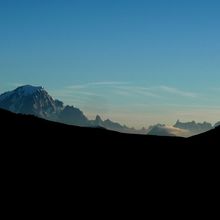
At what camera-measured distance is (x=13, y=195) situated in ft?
173

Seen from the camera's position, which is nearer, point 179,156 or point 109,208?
point 109,208

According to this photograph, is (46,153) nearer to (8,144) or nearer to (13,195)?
(8,144)

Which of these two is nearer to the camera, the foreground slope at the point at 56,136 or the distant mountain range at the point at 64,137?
the distant mountain range at the point at 64,137

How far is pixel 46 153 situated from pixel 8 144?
17.4 feet

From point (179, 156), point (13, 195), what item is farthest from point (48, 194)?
point (179, 156)

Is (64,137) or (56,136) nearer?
(56,136)

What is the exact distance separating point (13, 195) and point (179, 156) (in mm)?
30514

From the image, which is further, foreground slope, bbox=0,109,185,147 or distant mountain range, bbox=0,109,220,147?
foreground slope, bbox=0,109,185,147

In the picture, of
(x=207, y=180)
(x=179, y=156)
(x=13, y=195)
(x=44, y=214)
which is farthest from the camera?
(x=179, y=156)

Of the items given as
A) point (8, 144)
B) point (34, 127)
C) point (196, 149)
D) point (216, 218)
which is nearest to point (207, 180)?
point (216, 218)

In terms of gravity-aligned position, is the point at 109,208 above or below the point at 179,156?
below

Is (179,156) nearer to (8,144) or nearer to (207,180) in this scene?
(207,180)

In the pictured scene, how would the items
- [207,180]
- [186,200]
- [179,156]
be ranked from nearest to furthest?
[186,200], [207,180], [179,156]

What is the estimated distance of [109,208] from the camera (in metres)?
53.1
